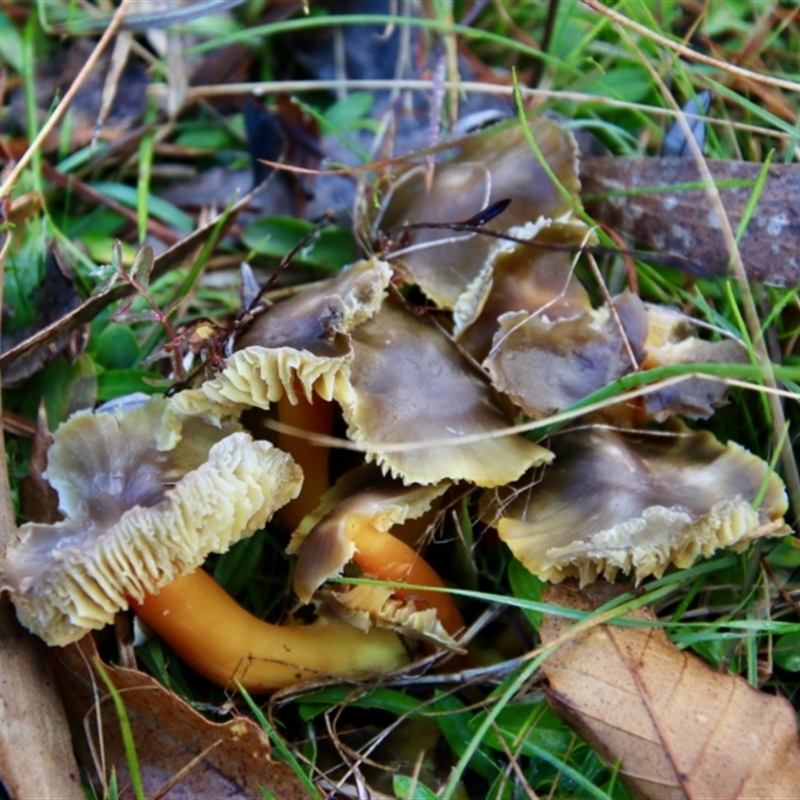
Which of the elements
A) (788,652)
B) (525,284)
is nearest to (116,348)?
(525,284)

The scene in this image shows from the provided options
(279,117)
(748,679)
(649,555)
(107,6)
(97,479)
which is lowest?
(748,679)

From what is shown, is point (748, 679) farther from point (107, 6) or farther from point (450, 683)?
point (107, 6)

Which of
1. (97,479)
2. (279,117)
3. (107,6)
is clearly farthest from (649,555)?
(107,6)

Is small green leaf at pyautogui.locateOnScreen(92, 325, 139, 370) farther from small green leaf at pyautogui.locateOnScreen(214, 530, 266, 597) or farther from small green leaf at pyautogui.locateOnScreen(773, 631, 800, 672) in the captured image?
small green leaf at pyautogui.locateOnScreen(773, 631, 800, 672)

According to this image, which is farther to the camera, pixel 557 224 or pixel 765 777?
pixel 557 224

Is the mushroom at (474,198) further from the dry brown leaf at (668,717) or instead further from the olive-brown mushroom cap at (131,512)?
the dry brown leaf at (668,717)
